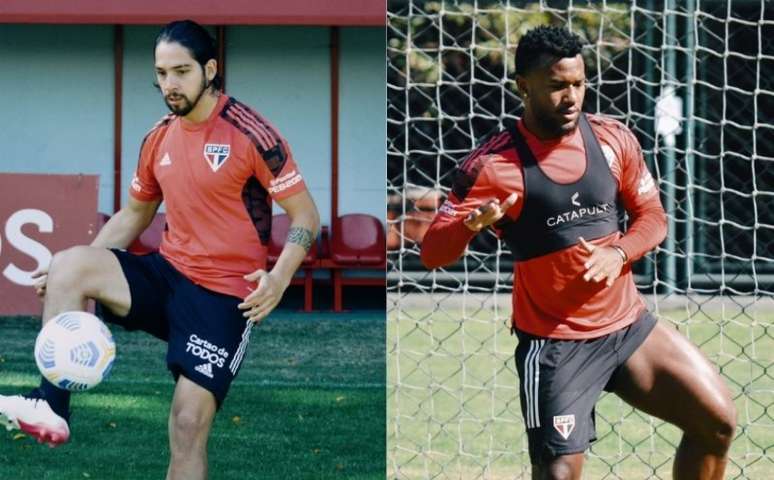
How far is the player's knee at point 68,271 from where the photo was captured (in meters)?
5.55

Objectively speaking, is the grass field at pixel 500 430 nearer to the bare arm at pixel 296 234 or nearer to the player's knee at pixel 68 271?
the bare arm at pixel 296 234

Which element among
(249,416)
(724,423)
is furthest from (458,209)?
(249,416)

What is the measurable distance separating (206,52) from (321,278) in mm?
8646

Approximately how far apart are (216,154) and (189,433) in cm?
111

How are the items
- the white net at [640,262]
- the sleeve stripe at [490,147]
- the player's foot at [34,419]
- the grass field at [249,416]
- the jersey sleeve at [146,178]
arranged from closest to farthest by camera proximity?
the sleeve stripe at [490,147], the player's foot at [34,419], the jersey sleeve at [146,178], the grass field at [249,416], the white net at [640,262]

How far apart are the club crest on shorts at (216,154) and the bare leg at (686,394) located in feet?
5.80

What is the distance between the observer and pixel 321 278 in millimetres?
14336

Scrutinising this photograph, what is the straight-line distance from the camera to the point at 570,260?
5.28 metres

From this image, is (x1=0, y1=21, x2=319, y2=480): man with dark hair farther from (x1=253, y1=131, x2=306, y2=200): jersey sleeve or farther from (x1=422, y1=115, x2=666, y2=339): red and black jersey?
(x1=422, y1=115, x2=666, y2=339): red and black jersey

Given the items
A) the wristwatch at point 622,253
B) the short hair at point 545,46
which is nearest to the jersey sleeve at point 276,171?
the short hair at point 545,46

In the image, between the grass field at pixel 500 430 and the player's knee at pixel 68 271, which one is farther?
the grass field at pixel 500 430

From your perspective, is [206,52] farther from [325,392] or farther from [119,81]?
[119,81]

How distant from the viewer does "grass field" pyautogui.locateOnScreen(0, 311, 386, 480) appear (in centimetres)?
698

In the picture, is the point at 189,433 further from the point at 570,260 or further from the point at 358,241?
the point at 358,241
